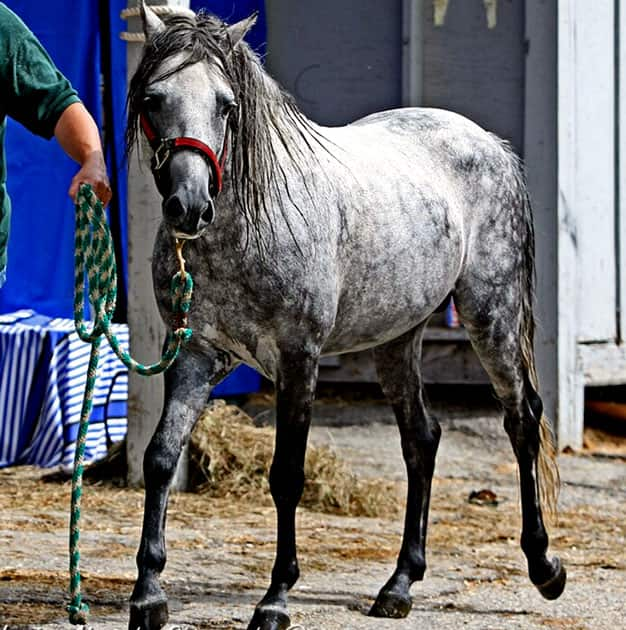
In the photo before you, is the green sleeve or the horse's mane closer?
the green sleeve

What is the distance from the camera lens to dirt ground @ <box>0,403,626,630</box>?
416 cm

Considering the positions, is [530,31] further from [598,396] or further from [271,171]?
[271,171]

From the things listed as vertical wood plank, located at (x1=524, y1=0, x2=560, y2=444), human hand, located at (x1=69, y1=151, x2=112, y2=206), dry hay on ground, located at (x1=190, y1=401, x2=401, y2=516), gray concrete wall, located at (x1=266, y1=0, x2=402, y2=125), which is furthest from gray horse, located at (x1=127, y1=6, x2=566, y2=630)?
gray concrete wall, located at (x1=266, y1=0, x2=402, y2=125)

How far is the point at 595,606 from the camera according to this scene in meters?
4.41

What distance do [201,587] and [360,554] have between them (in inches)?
34.1

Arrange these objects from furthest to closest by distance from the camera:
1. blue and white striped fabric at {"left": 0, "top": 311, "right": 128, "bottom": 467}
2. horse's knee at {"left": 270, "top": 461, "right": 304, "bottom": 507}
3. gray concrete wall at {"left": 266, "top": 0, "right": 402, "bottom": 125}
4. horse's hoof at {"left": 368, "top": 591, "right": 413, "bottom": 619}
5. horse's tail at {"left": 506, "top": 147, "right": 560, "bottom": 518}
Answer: gray concrete wall at {"left": 266, "top": 0, "right": 402, "bottom": 125}, blue and white striped fabric at {"left": 0, "top": 311, "right": 128, "bottom": 467}, horse's tail at {"left": 506, "top": 147, "right": 560, "bottom": 518}, horse's hoof at {"left": 368, "top": 591, "right": 413, "bottom": 619}, horse's knee at {"left": 270, "top": 461, "right": 304, "bottom": 507}

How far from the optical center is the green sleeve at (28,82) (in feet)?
10.7

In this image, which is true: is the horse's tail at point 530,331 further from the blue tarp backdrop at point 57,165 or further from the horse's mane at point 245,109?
the blue tarp backdrop at point 57,165

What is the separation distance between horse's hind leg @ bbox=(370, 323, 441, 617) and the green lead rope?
49.2 inches

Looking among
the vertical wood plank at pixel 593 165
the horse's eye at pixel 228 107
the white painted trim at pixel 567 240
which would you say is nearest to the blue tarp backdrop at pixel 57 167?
the white painted trim at pixel 567 240

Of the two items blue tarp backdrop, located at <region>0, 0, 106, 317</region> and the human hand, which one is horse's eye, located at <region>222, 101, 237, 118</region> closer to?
the human hand

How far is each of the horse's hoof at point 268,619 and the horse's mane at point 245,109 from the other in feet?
3.40

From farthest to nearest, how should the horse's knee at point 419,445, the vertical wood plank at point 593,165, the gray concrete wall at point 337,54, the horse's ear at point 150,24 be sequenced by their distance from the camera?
the gray concrete wall at point 337,54 < the vertical wood plank at point 593,165 < the horse's knee at point 419,445 < the horse's ear at point 150,24

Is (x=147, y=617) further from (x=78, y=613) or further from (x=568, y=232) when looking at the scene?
(x=568, y=232)
